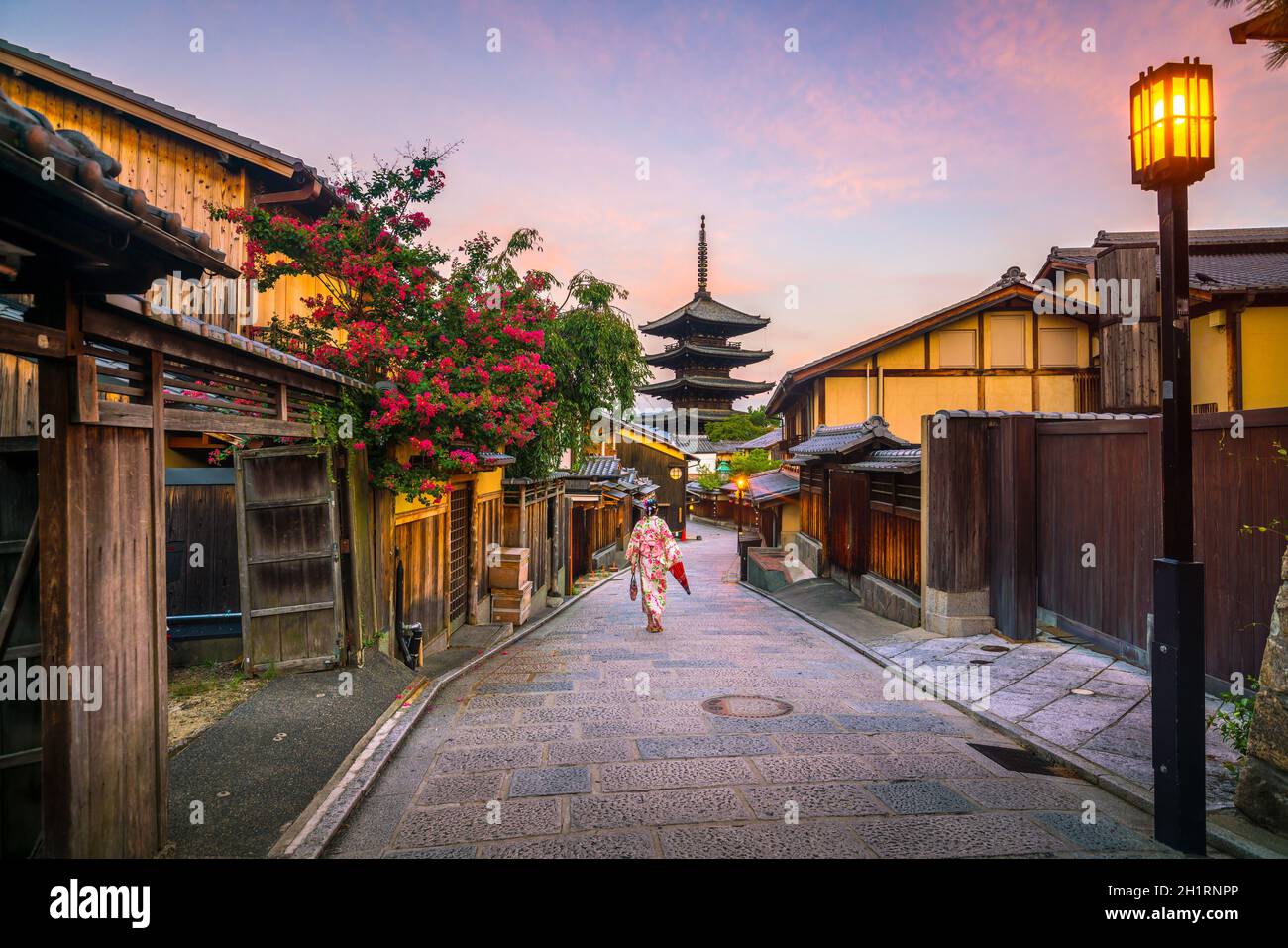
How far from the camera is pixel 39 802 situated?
11.9 feet

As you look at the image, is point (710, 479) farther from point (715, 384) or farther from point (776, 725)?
point (776, 725)

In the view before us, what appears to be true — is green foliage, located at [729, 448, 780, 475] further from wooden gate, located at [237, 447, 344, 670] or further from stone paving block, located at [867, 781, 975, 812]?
stone paving block, located at [867, 781, 975, 812]

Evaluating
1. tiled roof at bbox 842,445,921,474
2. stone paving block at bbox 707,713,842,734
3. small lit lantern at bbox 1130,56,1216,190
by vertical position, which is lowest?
stone paving block at bbox 707,713,842,734

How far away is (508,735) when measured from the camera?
614cm

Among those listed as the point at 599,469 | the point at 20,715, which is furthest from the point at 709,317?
the point at 20,715

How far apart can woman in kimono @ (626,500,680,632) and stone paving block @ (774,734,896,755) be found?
5.76 m

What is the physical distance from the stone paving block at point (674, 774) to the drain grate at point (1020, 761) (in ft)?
6.76

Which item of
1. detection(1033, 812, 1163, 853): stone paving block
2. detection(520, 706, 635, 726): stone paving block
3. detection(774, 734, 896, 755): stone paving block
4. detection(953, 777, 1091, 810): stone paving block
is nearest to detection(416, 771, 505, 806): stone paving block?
detection(520, 706, 635, 726): stone paving block

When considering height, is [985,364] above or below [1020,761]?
above

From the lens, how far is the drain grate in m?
5.22

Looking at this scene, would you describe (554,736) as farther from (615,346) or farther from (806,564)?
(806,564)

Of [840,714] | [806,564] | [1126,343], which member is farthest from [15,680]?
[1126,343]

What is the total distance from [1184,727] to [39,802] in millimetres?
6416

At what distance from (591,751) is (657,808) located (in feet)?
4.09
